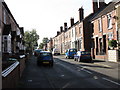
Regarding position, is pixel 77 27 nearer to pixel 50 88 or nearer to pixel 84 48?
pixel 84 48

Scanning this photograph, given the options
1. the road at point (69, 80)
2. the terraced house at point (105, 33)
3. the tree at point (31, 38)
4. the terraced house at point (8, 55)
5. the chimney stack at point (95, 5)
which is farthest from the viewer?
the tree at point (31, 38)

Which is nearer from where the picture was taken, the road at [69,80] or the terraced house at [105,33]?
the road at [69,80]

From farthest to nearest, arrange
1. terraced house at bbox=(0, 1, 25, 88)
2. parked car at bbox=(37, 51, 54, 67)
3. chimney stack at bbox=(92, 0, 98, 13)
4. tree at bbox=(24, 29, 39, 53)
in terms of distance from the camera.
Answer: tree at bbox=(24, 29, 39, 53)
chimney stack at bbox=(92, 0, 98, 13)
parked car at bbox=(37, 51, 54, 67)
terraced house at bbox=(0, 1, 25, 88)

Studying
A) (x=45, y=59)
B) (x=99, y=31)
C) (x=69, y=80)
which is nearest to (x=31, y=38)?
(x=99, y=31)

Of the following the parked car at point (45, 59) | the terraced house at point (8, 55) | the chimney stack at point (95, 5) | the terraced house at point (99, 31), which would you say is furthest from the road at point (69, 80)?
the chimney stack at point (95, 5)

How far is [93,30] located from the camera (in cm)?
3562

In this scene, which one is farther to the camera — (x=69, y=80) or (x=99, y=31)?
(x=99, y=31)

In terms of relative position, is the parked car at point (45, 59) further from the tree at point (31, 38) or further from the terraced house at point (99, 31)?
the tree at point (31, 38)

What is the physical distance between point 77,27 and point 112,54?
20479 millimetres

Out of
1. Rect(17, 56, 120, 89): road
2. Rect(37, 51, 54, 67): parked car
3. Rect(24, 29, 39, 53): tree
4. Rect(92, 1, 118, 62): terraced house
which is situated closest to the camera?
Rect(17, 56, 120, 89): road

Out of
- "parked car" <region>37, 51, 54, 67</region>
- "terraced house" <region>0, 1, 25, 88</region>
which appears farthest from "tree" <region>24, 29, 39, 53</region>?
"parked car" <region>37, 51, 54, 67</region>

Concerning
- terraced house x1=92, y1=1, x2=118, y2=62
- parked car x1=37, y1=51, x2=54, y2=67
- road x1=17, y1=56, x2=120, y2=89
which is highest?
terraced house x1=92, y1=1, x2=118, y2=62

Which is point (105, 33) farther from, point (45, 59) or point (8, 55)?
point (8, 55)

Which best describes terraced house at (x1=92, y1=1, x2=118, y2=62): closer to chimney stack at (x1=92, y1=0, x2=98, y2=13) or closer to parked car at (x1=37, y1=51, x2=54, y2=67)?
chimney stack at (x1=92, y1=0, x2=98, y2=13)
